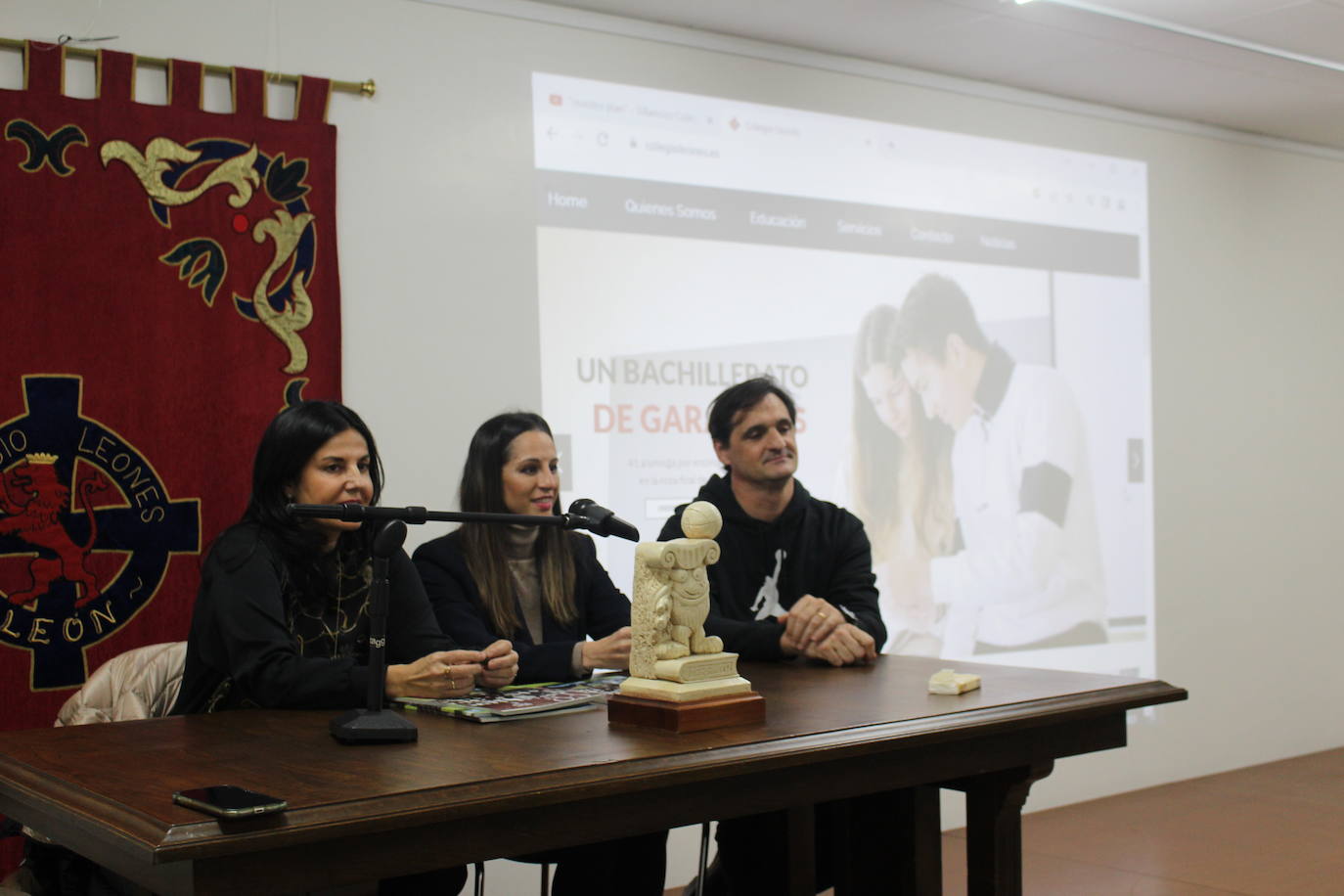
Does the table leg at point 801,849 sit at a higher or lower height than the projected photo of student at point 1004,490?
lower

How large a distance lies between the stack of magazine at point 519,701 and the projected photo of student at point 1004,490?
2477 mm

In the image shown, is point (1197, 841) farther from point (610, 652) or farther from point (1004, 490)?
point (610, 652)

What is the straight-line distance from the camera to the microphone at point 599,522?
2084 millimetres

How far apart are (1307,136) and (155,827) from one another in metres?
5.68

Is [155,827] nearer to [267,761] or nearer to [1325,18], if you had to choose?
[267,761]

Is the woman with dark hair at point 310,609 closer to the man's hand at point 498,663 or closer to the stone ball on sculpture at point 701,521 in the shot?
the man's hand at point 498,663

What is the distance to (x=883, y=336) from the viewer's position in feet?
14.8

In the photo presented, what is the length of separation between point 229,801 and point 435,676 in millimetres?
751

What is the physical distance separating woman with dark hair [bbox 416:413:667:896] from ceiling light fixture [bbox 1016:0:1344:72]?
7.09 feet

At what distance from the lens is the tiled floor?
384cm

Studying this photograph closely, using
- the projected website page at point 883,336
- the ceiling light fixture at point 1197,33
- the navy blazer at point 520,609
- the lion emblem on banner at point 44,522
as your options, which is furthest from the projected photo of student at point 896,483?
the lion emblem on banner at point 44,522

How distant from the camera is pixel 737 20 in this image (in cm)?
410

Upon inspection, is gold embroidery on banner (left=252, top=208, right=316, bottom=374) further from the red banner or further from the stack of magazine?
the stack of magazine

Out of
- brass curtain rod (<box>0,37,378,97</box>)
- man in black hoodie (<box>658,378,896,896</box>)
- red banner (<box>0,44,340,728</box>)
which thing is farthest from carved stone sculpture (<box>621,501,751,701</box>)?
brass curtain rod (<box>0,37,378,97</box>)
